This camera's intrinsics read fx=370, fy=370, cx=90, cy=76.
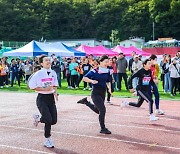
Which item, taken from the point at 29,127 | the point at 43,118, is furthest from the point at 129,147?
the point at 29,127

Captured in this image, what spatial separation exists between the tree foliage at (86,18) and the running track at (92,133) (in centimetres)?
7064

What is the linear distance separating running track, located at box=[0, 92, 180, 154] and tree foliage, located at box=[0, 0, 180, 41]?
232ft

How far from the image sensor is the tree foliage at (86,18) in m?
81.5

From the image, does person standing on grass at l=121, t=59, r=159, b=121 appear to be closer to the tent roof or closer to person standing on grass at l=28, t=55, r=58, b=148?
person standing on grass at l=28, t=55, r=58, b=148

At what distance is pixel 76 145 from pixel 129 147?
1067 millimetres

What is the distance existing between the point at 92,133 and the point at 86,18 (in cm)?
8517

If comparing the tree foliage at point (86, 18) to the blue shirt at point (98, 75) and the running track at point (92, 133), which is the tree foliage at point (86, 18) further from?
the blue shirt at point (98, 75)

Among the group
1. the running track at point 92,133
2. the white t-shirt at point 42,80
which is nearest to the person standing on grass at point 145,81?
the running track at point 92,133

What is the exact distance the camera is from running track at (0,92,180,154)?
717 centimetres

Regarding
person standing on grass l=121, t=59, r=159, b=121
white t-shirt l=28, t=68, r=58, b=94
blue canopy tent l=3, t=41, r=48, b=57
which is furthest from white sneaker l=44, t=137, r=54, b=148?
blue canopy tent l=3, t=41, r=48, b=57

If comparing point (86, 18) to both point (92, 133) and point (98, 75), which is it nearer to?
point (98, 75)

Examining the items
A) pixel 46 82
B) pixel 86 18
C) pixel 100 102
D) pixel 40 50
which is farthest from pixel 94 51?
pixel 86 18

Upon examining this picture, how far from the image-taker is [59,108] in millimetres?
13164

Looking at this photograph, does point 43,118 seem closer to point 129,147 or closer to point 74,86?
point 129,147
